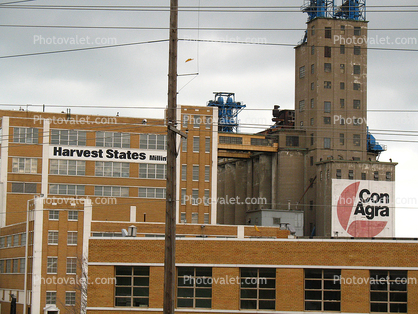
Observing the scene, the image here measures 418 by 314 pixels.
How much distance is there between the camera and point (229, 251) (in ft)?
121

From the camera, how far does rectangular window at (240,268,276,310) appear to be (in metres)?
37.0

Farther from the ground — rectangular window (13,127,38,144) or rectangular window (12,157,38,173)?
rectangular window (13,127,38,144)

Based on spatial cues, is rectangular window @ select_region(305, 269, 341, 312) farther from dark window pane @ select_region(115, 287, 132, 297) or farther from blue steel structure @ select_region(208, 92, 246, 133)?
blue steel structure @ select_region(208, 92, 246, 133)

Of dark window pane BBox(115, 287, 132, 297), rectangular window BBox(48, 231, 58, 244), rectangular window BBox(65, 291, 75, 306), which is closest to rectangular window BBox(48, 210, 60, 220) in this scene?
rectangular window BBox(48, 231, 58, 244)

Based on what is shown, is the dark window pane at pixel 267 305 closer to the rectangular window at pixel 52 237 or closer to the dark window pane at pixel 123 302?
the dark window pane at pixel 123 302

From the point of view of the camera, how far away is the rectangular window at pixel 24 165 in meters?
83.6

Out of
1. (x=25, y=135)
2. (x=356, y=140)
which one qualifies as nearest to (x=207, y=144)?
(x=25, y=135)

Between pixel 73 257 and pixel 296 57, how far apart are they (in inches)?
2121

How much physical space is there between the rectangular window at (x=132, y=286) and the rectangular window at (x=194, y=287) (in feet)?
6.26

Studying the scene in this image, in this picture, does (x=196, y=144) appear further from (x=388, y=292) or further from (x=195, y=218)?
(x=388, y=292)

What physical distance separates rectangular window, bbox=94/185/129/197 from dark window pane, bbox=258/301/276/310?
50863 millimetres

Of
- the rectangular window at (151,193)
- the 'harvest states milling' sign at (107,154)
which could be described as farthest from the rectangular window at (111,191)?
the 'harvest states milling' sign at (107,154)

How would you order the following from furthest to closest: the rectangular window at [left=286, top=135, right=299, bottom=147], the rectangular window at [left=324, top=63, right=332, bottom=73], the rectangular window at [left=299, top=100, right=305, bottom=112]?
1. the rectangular window at [left=299, top=100, right=305, bottom=112]
2. the rectangular window at [left=286, top=135, right=299, bottom=147]
3. the rectangular window at [left=324, top=63, right=332, bottom=73]

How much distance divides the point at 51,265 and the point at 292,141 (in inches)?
1829
